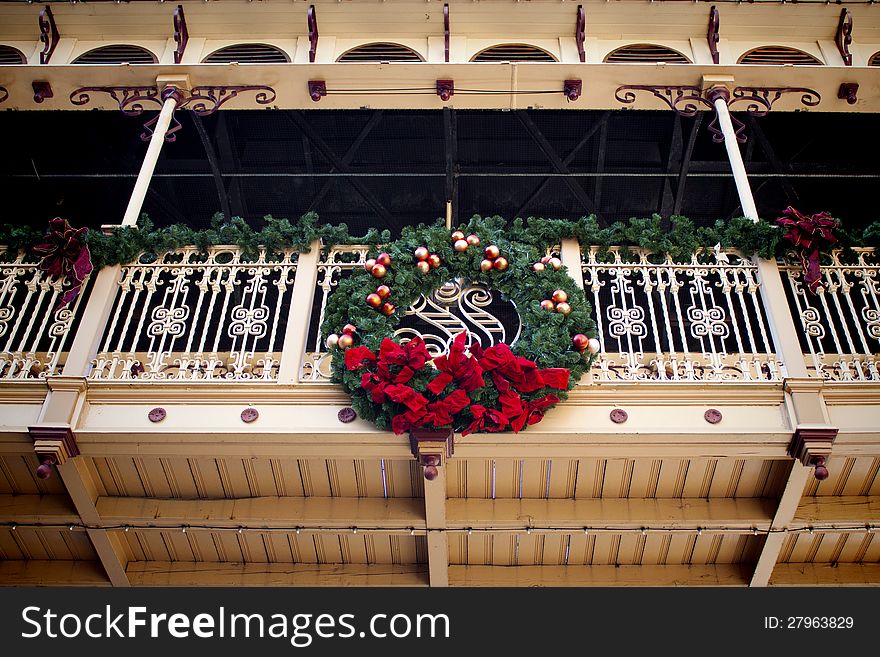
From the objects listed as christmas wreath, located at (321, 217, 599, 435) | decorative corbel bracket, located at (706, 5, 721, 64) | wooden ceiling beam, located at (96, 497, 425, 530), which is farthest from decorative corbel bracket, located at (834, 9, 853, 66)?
wooden ceiling beam, located at (96, 497, 425, 530)

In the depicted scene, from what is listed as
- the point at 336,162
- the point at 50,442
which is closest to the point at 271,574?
the point at 50,442

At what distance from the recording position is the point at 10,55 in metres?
9.19

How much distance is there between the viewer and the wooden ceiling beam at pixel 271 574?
7273 millimetres

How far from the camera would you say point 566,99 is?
27.8ft

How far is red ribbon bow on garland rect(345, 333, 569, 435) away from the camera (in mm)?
Result: 6000

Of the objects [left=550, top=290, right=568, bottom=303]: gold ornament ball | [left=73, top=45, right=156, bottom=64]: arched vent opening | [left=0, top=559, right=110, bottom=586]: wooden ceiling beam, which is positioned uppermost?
[left=73, top=45, right=156, bottom=64]: arched vent opening

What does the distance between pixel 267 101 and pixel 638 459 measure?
4739 millimetres

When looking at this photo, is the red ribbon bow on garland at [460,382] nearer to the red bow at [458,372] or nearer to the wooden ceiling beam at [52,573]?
the red bow at [458,372]

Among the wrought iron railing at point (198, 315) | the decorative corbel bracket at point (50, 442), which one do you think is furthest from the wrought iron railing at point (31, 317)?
the decorative corbel bracket at point (50, 442)

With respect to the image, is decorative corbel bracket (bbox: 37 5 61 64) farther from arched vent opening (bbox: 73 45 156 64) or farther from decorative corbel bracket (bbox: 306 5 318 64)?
decorative corbel bracket (bbox: 306 5 318 64)

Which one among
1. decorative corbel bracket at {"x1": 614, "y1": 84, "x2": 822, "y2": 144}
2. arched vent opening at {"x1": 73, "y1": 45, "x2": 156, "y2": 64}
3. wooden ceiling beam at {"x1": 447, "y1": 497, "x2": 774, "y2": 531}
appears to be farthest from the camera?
arched vent opening at {"x1": 73, "y1": 45, "x2": 156, "y2": 64}

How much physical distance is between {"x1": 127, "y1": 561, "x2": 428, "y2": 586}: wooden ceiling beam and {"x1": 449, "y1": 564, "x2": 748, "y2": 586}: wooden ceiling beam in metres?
0.43

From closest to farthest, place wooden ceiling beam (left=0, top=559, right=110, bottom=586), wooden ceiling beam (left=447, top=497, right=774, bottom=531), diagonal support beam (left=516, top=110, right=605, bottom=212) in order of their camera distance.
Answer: wooden ceiling beam (left=447, top=497, right=774, bottom=531)
wooden ceiling beam (left=0, top=559, right=110, bottom=586)
diagonal support beam (left=516, top=110, right=605, bottom=212)

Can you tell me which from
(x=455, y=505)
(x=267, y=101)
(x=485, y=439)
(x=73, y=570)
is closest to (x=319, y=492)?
(x=455, y=505)
